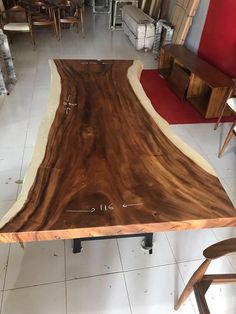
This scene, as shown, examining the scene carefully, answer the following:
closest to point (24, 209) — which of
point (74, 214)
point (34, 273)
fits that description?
point (74, 214)

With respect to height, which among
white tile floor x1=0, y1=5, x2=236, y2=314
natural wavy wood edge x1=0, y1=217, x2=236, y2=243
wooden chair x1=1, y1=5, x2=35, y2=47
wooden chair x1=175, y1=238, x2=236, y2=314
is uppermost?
natural wavy wood edge x1=0, y1=217, x2=236, y2=243

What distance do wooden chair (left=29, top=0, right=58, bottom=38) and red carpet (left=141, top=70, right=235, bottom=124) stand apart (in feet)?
7.41

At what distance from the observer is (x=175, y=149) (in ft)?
3.99

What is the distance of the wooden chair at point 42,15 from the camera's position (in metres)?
4.37

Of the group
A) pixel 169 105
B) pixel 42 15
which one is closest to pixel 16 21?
pixel 42 15

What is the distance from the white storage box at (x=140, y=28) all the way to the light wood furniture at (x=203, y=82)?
0.95 m

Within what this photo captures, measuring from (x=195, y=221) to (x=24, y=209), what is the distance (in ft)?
1.98

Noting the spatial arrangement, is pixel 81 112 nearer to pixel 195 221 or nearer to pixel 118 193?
pixel 118 193

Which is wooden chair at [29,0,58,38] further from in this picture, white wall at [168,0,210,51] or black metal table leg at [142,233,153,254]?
black metal table leg at [142,233,153,254]

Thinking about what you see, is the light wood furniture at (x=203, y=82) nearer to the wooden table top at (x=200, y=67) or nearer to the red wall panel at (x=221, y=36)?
the wooden table top at (x=200, y=67)

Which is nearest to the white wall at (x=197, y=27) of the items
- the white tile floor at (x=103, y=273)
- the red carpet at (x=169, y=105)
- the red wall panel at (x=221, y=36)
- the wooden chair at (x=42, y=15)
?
the red wall panel at (x=221, y=36)

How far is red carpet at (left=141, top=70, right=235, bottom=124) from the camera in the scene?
265 centimetres

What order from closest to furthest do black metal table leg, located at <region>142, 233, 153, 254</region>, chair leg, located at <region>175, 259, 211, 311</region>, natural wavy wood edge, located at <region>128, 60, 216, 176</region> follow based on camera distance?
1. chair leg, located at <region>175, 259, 211, 311</region>
2. natural wavy wood edge, located at <region>128, 60, 216, 176</region>
3. black metal table leg, located at <region>142, 233, 153, 254</region>

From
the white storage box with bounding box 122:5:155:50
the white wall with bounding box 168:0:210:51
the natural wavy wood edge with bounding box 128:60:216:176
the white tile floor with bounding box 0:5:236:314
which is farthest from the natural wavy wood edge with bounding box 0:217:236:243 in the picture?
the white storage box with bounding box 122:5:155:50
